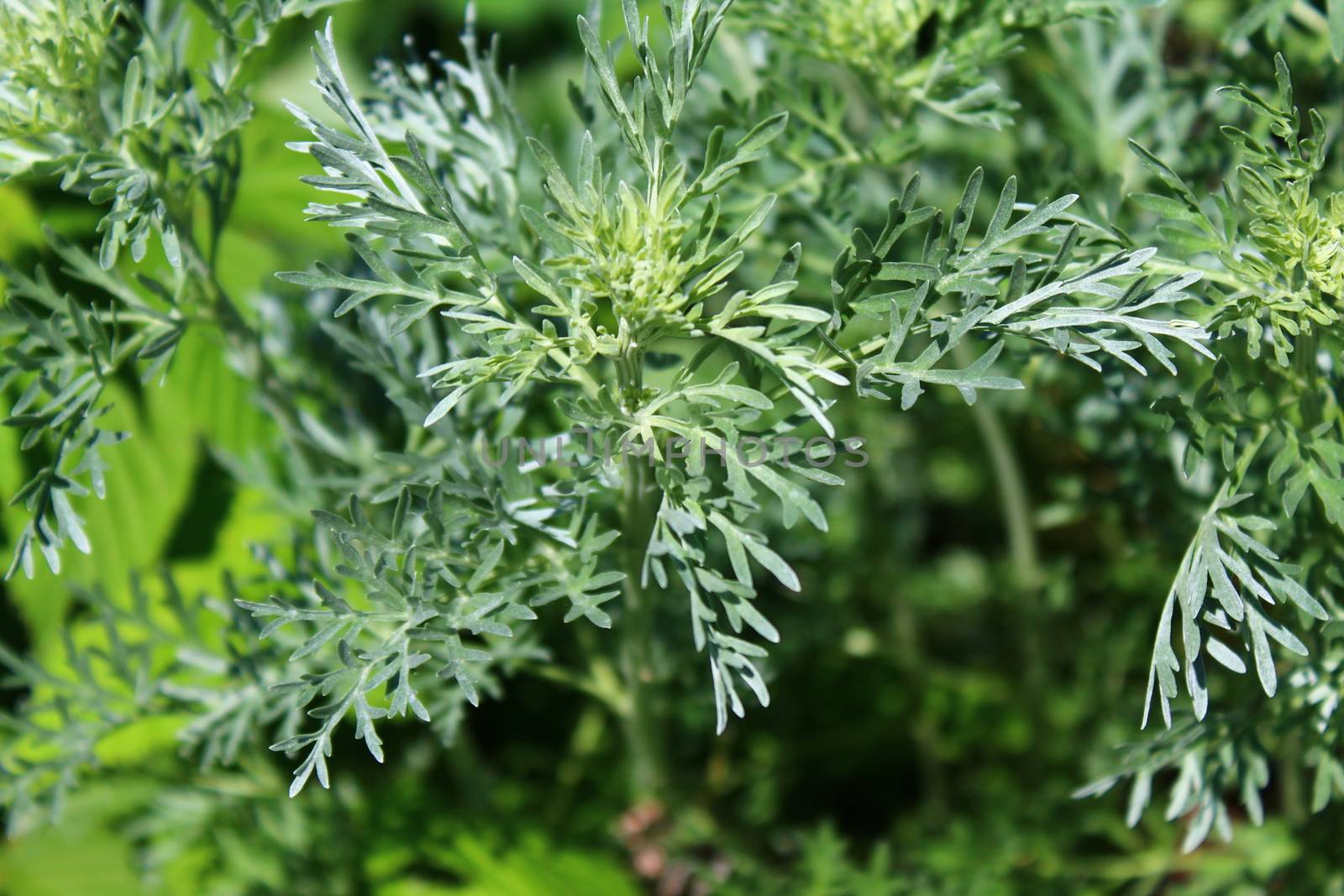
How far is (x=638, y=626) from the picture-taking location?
2.88 ft

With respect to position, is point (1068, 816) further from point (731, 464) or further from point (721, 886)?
point (731, 464)

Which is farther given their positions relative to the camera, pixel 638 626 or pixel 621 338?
pixel 638 626

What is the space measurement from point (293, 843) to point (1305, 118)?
1063 mm

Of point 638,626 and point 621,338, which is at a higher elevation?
point 621,338

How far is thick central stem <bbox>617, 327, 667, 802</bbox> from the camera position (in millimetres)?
721

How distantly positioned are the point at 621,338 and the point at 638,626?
0.89 ft

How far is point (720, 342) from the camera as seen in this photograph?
71 centimetres

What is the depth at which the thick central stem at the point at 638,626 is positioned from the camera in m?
0.72

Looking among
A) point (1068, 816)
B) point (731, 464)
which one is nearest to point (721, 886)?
point (1068, 816)

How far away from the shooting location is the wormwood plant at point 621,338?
0.67 metres

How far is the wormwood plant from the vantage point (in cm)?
67

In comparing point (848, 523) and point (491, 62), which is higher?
point (491, 62)

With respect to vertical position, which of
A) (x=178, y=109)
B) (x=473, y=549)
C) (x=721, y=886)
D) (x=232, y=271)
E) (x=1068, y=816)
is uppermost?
(x=178, y=109)

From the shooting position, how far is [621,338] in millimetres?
680
